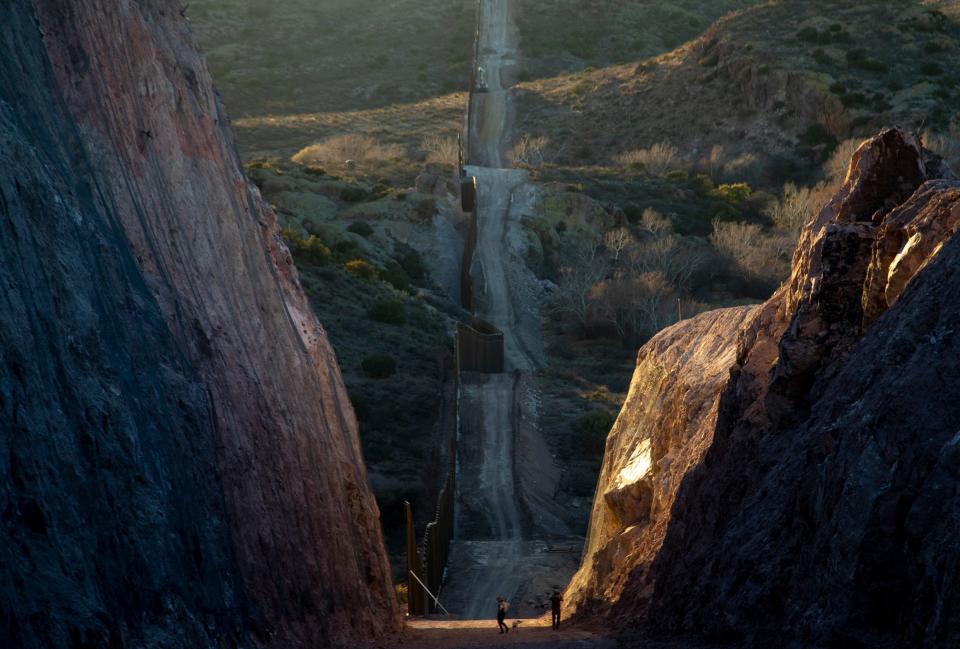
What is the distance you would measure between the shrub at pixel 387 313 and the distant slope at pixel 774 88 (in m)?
36.6

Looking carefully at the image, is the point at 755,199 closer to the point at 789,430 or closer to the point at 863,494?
the point at 789,430

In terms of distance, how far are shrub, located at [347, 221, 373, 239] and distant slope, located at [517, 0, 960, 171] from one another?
26.3 metres

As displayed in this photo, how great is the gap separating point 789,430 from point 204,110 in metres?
11.7

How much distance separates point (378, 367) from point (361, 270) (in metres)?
11.9

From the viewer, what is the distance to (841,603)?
39.1 feet

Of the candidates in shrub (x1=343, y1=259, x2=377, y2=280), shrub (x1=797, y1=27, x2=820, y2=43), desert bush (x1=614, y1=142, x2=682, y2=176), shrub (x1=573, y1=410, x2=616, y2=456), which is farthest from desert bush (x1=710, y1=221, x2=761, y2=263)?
shrub (x1=797, y1=27, x2=820, y2=43)

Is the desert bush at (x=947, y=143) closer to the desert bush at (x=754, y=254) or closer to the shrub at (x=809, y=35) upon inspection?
the desert bush at (x=754, y=254)

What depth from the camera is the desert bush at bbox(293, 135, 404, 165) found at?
80.8m

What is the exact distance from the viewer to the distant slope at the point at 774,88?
82375mm

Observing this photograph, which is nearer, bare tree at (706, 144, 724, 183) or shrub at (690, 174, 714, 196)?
shrub at (690, 174, 714, 196)

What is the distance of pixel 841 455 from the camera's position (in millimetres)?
13188

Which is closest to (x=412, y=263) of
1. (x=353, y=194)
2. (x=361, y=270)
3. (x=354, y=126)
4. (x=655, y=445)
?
(x=361, y=270)

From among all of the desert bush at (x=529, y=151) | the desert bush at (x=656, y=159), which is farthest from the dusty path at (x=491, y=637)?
the desert bush at (x=656, y=159)

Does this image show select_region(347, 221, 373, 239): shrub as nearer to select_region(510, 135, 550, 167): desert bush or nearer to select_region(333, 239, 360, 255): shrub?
select_region(333, 239, 360, 255): shrub
